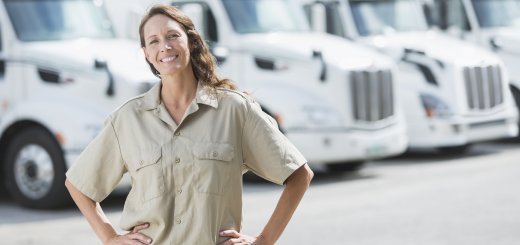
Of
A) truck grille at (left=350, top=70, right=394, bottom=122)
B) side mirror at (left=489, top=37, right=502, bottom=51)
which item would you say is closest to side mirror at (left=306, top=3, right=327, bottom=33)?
truck grille at (left=350, top=70, right=394, bottom=122)

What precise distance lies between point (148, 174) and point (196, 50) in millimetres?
448

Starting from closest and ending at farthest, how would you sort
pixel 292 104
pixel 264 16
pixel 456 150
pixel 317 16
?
1. pixel 292 104
2. pixel 264 16
3. pixel 317 16
4. pixel 456 150

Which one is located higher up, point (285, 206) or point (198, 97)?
point (198, 97)

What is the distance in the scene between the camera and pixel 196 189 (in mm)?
3570

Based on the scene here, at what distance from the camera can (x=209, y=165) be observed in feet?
11.7

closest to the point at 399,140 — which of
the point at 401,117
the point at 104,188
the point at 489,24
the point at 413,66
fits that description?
the point at 401,117

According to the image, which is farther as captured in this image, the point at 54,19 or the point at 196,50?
the point at 54,19

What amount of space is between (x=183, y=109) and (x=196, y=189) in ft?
0.90

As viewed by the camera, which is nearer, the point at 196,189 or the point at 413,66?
the point at 196,189

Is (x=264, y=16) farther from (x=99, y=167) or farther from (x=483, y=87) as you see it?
(x=99, y=167)

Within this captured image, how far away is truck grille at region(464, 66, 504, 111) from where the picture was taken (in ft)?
50.8

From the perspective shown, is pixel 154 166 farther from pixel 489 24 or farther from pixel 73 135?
pixel 489 24

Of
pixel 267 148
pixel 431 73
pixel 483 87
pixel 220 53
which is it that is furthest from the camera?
pixel 483 87

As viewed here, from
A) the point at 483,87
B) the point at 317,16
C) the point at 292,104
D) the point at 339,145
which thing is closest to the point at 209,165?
the point at 292,104
